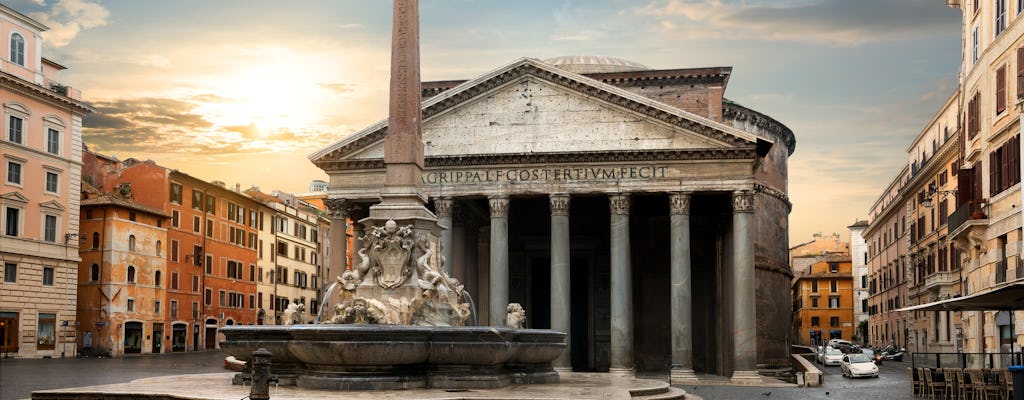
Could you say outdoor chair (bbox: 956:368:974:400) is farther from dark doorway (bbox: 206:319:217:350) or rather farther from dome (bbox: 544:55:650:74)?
dark doorway (bbox: 206:319:217:350)

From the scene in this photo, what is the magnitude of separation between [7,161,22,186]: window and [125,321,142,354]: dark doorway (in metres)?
10.8

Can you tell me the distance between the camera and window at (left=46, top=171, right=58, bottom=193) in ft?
151

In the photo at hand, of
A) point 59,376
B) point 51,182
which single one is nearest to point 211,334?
point 51,182

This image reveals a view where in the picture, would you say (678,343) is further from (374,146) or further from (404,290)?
(404,290)

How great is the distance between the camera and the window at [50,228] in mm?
45812

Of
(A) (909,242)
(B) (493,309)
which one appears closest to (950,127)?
(A) (909,242)

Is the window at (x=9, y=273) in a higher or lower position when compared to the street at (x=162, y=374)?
higher

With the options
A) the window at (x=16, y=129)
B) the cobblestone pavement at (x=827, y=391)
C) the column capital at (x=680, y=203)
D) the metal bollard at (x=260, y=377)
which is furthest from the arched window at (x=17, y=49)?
the metal bollard at (x=260, y=377)

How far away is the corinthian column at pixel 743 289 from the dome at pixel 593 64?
18870 millimetres

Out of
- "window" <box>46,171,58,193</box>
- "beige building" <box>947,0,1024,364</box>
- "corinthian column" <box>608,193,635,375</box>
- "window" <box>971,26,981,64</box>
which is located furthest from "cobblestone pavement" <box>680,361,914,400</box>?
"window" <box>46,171,58,193</box>

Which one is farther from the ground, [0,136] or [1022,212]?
[0,136]

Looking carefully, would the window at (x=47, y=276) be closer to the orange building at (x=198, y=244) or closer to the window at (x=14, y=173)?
the window at (x=14, y=173)

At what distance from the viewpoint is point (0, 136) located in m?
43.0

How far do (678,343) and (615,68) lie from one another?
2197 centimetres
